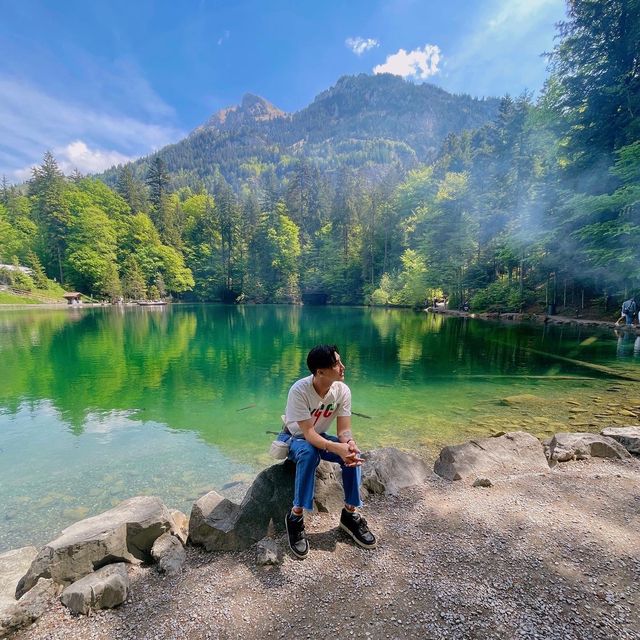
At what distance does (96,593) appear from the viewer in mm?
2760

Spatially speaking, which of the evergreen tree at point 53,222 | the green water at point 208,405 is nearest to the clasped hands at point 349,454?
the green water at point 208,405

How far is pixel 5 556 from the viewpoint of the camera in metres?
3.66

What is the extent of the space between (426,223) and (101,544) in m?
47.4

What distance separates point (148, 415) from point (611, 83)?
31611 millimetres

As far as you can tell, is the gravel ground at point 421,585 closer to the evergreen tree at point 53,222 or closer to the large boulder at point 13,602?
the large boulder at point 13,602

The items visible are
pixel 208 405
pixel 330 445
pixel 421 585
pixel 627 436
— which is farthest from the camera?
pixel 208 405

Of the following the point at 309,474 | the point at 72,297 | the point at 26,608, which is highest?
the point at 309,474

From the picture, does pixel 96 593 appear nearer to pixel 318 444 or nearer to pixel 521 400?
pixel 318 444

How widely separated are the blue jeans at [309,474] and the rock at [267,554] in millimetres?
405

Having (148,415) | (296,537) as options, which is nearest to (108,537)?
(296,537)

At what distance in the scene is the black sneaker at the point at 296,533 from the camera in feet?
11.0

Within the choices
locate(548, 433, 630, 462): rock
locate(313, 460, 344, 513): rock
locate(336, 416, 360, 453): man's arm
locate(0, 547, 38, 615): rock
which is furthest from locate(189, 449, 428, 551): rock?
locate(548, 433, 630, 462): rock

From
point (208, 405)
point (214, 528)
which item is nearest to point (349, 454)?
point (214, 528)

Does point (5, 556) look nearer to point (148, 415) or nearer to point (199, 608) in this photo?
point (199, 608)
